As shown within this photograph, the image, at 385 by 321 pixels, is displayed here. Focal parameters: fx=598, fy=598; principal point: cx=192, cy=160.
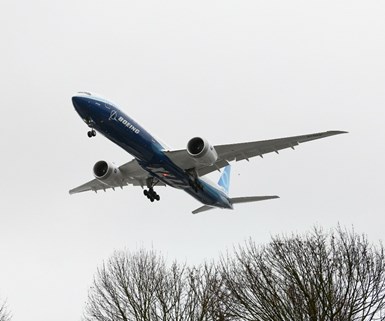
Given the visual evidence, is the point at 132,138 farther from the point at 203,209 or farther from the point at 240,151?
the point at 203,209

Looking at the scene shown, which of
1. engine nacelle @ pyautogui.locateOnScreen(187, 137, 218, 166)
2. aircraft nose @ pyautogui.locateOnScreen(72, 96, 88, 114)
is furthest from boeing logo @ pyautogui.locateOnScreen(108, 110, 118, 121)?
engine nacelle @ pyautogui.locateOnScreen(187, 137, 218, 166)

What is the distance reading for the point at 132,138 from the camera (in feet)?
104

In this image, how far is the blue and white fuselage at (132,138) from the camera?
31.1m

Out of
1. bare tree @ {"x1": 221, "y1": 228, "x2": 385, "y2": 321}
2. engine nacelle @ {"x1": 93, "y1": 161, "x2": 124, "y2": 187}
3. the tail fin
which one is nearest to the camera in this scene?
bare tree @ {"x1": 221, "y1": 228, "x2": 385, "y2": 321}

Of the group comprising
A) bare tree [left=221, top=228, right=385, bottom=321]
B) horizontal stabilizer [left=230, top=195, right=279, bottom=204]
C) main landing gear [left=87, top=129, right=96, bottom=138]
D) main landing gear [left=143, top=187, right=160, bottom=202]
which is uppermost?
horizontal stabilizer [left=230, top=195, right=279, bottom=204]

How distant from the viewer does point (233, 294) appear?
2270 centimetres

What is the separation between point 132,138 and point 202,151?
3.83 meters

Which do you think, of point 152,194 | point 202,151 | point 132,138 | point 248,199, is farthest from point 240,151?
point 152,194

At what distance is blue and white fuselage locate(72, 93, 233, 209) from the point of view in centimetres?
3106

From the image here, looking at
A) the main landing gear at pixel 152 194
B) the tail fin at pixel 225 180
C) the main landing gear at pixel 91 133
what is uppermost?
the tail fin at pixel 225 180

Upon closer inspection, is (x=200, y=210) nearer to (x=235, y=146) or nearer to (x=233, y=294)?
(x=235, y=146)

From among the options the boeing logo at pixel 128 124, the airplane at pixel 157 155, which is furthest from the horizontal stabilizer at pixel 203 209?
the boeing logo at pixel 128 124

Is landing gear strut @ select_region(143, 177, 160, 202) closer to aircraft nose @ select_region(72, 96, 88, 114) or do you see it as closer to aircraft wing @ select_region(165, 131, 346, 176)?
aircraft wing @ select_region(165, 131, 346, 176)

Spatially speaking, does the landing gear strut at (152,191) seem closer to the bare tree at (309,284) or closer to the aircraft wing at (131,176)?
the aircraft wing at (131,176)
